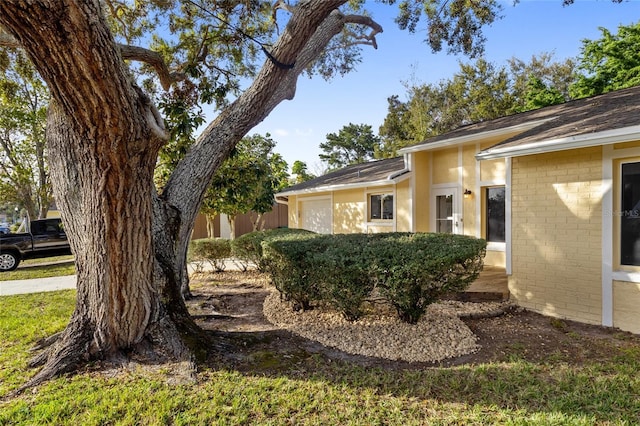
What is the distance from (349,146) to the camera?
36594 mm

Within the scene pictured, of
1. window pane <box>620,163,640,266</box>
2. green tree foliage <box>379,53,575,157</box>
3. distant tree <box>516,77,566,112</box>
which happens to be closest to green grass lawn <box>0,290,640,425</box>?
window pane <box>620,163,640,266</box>

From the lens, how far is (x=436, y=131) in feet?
83.8

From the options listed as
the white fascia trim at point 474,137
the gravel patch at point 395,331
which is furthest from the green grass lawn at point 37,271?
the white fascia trim at point 474,137

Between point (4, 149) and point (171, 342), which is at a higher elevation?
point (4, 149)

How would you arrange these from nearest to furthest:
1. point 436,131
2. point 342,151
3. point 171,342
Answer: point 171,342 < point 436,131 < point 342,151

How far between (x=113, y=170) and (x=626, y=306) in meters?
6.96

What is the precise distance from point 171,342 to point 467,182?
800 cm

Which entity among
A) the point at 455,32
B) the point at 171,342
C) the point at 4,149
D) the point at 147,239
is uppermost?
the point at 455,32

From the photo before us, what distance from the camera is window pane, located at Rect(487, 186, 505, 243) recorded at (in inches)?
330

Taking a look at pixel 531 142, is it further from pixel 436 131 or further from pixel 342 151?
pixel 342 151

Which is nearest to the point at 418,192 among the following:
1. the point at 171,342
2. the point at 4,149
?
the point at 171,342

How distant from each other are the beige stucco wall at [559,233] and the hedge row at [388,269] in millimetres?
1746

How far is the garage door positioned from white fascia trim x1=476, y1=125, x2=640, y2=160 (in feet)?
25.0

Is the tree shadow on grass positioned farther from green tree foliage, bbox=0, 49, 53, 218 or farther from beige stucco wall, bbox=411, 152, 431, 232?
green tree foliage, bbox=0, 49, 53, 218
